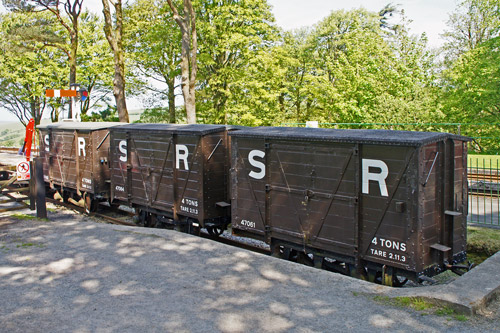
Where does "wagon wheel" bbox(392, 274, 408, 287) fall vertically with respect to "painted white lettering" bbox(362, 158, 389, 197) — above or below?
below

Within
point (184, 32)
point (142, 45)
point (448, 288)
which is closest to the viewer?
point (448, 288)

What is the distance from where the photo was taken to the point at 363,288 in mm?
6809

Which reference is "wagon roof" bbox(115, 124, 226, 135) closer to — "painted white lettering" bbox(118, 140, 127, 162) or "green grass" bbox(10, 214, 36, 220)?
"painted white lettering" bbox(118, 140, 127, 162)

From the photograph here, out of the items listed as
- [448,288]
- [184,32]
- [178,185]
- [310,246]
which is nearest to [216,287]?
[310,246]

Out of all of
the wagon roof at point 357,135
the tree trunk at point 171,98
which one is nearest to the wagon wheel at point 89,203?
the wagon roof at point 357,135

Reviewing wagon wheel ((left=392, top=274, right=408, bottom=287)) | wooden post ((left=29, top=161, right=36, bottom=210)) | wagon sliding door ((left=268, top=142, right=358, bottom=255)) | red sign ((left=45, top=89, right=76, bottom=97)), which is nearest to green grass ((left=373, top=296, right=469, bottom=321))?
wagon wheel ((left=392, top=274, right=408, bottom=287))

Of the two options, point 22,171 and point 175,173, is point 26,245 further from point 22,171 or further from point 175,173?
point 22,171

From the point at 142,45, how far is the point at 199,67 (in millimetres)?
7189

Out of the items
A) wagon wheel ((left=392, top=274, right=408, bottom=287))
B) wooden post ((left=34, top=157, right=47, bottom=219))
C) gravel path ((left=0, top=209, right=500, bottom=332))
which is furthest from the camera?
wooden post ((left=34, top=157, right=47, bottom=219))

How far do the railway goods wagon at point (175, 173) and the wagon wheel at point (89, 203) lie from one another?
2.57 meters

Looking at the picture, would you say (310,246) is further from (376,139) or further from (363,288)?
(376,139)

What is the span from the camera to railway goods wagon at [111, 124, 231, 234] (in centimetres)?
1045

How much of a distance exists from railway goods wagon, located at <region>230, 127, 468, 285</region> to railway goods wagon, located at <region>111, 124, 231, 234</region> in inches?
66.5

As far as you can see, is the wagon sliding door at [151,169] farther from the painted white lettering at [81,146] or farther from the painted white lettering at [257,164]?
the painted white lettering at [81,146]
